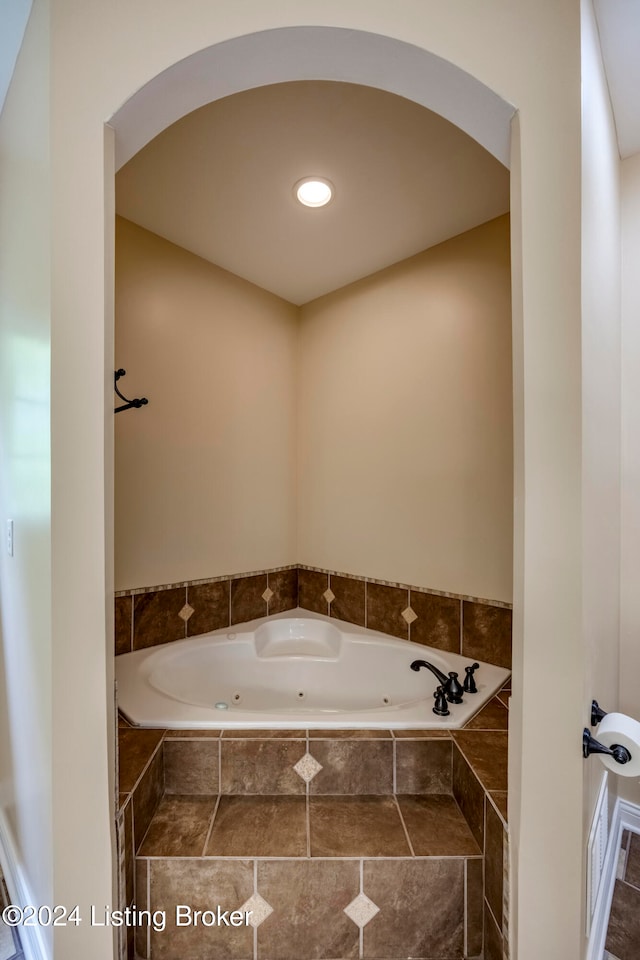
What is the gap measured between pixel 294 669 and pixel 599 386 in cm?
204

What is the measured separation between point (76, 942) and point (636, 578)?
1.97m

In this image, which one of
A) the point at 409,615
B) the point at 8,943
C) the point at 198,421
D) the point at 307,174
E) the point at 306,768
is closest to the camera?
the point at 8,943

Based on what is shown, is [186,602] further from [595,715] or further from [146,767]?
[595,715]

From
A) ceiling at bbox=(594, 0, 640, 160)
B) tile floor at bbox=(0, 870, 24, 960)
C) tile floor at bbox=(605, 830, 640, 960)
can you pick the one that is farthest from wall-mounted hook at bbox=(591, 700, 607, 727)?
ceiling at bbox=(594, 0, 640, 160)

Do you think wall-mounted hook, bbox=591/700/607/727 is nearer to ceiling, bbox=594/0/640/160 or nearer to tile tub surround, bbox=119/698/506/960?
tile tub surround, bbox=119/698/506/960

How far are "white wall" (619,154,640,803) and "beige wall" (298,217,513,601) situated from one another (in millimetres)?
468

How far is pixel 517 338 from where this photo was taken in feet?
3.13

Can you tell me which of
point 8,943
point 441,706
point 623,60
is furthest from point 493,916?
point 623,60

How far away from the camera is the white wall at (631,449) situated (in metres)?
1.63

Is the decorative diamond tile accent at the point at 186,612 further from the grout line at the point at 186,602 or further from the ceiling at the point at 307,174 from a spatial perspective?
the ceiling at the point at 307,174

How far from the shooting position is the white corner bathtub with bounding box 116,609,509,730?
6.77 ft

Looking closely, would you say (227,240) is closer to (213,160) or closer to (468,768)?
(213,160)

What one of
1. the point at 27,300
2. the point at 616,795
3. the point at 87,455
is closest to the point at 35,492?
the point at 87,455

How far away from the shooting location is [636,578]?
163cm
